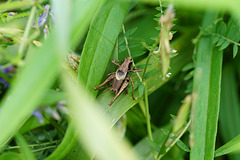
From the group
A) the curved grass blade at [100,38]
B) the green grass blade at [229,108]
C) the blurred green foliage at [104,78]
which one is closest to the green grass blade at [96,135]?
the blurred green foliage at [104,78]

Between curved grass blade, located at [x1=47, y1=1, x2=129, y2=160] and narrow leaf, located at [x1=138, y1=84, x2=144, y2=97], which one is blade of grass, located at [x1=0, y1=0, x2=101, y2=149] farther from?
narrow leaf, located at [x1=138, y1=84, x2=144, y2=97]

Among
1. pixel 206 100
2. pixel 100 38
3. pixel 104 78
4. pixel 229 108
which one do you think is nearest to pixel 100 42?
pixel 100 38

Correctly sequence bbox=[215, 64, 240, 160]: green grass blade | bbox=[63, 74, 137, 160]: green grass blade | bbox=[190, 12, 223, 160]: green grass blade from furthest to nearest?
bbox=[215, 64, 240, 160]: green grass blade, bbox=[190, 12, 223, 160]: green grass blade, bbox=[63, 74, 137, 160]: green grass blade

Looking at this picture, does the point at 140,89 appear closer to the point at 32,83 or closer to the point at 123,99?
the point at 123,99

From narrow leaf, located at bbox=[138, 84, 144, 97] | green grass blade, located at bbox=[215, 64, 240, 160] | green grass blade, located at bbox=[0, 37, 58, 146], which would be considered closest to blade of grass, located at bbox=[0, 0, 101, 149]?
green grass blade, located at bbox=[0, 37, 58, 146]

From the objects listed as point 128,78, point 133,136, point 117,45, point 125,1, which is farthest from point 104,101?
point 133,136
